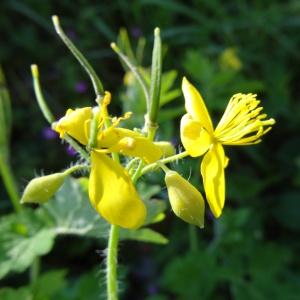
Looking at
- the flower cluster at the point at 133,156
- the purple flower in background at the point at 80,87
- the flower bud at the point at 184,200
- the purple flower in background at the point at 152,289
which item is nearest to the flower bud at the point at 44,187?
the flower cluster at the point at 133,156

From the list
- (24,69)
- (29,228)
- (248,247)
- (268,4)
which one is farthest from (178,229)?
(268,4)

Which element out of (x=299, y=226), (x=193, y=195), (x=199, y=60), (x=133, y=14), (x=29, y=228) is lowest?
(x=299, y=226)

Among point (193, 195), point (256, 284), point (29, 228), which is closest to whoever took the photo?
point (193, 195)

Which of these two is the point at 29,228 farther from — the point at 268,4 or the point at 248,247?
the point at 268,4

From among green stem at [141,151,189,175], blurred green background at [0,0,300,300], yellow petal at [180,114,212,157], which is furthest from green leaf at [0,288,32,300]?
yellow petal at [180,114,212,157]

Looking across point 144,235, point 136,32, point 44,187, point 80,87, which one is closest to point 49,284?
point 144,235

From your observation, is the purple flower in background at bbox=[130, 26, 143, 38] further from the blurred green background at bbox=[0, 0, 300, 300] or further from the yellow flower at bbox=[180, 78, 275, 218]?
the yellow flower at bbox=[180, 78, 275, 218]

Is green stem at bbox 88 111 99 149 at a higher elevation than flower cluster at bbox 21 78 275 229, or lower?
higher

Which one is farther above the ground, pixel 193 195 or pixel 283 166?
pixel 193 195
